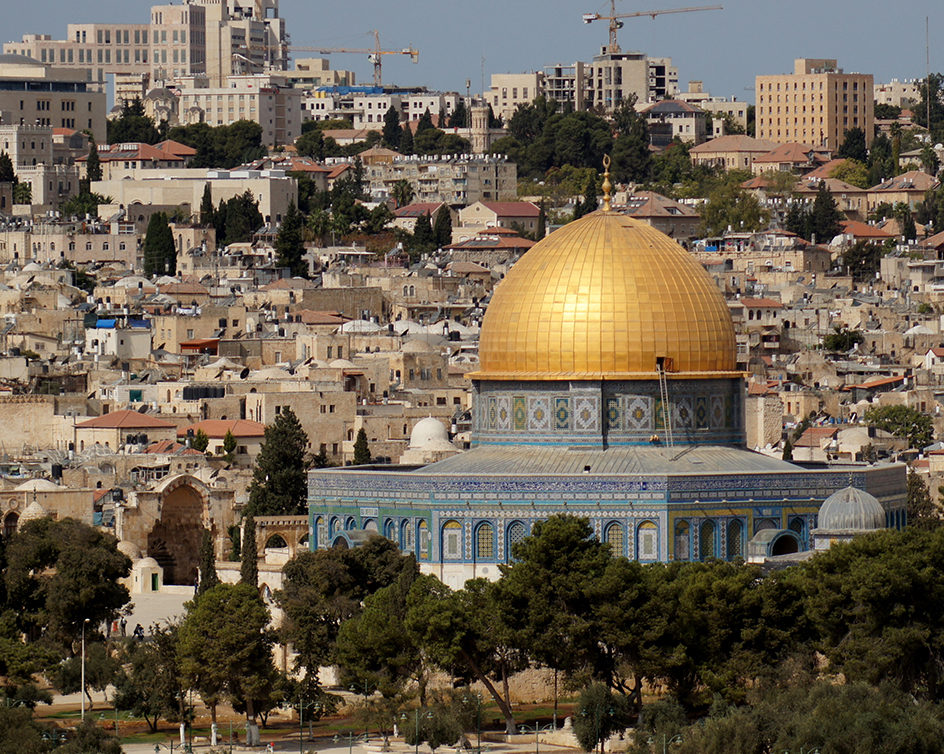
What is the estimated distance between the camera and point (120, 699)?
38.1 metres

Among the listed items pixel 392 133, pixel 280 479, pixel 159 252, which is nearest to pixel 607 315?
pixel 280 479

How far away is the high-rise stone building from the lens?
40.3m

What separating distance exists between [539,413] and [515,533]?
7.23ft

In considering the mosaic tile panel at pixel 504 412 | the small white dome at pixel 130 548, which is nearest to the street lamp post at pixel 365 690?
the mosaic tile panel at pixel 504 412

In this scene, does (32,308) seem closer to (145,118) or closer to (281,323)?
(281,323)

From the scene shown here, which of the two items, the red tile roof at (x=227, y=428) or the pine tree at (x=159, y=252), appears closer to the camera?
the red tile roof at (x=227, y=428)

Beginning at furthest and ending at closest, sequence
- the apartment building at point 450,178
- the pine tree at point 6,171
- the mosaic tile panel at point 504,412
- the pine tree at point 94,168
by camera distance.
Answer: the apartment building at point 450,178, the pine tree at point 94,168, the pine tree at point 6,171, the mosaic tile panel at point 504,412

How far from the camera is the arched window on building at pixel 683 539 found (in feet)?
132

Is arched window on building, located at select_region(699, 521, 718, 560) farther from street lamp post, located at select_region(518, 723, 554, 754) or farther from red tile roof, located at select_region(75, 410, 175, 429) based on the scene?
red tile roof, located at select_region(75, 410, 175, 429)

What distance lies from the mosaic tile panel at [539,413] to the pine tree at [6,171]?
8206cm

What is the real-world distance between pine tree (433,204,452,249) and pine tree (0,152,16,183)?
19.5 m

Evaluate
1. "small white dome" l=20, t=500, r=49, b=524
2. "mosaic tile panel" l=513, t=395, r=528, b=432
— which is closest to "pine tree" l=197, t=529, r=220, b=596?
"small white dome" l=20, t=500, r=49, b=524

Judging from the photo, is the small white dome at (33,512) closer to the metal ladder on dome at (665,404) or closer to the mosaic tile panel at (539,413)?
the mosaic tile panel at (539,413)

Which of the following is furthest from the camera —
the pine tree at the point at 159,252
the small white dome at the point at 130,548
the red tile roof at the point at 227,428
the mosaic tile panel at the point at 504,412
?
the pine tree at the point at 159,252
